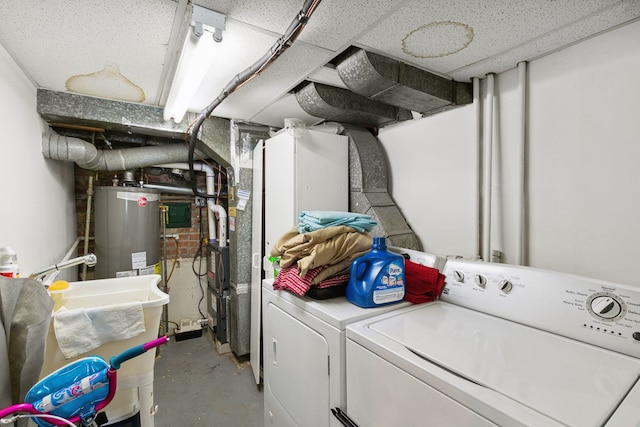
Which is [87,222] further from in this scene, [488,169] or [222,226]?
[488,169]

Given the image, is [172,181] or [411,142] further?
[172,181]

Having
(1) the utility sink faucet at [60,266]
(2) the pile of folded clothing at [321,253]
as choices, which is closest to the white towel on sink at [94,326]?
(1) the utility sink faucet at [60,266]

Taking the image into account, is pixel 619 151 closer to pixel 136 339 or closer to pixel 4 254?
pixel 136 339

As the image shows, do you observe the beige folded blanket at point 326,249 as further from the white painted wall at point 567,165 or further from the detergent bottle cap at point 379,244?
the white painted wall at point 567,165

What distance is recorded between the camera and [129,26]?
128 cm

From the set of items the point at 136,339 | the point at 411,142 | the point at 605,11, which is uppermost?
the point at 605,11

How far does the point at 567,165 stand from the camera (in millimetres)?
1400

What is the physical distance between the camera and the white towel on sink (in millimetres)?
1239

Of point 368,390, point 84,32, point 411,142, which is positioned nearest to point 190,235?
point 84,32

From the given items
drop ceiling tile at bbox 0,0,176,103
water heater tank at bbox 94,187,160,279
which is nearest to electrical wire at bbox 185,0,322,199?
drop ceiling tile at bbox 0,0,176,103

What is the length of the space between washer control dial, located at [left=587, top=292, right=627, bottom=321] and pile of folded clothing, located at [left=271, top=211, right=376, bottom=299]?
83 centimetres

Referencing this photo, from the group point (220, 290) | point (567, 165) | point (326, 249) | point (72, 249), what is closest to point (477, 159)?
point (567, 165)

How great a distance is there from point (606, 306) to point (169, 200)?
3.82m

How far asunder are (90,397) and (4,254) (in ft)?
2.42
